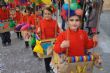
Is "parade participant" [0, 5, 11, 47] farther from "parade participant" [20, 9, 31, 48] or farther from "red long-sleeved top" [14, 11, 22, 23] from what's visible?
"parade participant" [20, 9, 31, 48]

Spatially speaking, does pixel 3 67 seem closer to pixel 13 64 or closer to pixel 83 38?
pixel 13 64

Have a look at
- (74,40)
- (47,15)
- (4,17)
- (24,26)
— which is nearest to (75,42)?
(74,40)

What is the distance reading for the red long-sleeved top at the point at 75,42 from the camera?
488 cm

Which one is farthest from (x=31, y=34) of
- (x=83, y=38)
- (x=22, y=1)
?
(x=83, y=38)

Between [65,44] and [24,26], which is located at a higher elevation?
[65,44]

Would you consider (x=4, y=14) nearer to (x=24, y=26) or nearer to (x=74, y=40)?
(x=24, y=26)

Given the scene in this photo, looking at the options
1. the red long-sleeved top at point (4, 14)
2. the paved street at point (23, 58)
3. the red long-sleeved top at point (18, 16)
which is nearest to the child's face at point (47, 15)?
the paved street at point (23, 58)

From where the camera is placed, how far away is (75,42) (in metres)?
4.93

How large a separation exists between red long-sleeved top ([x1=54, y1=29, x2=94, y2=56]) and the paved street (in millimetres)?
1881

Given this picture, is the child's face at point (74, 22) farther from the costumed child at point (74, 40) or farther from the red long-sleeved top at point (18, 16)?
the red long-sleeved top at point (18, 16)

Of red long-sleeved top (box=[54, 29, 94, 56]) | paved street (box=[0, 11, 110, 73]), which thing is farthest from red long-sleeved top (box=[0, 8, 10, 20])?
red long-sleeved top (box=[54, 29, 94, 56])

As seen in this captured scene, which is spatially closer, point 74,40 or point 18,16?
point 74,40

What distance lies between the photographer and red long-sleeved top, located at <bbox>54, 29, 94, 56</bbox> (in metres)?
4.88

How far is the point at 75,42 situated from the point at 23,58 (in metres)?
3.58
